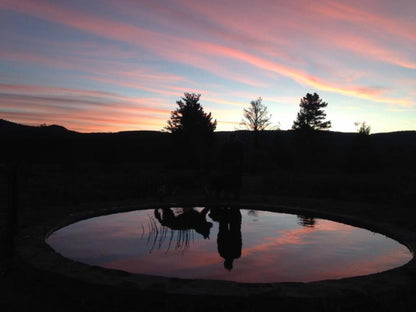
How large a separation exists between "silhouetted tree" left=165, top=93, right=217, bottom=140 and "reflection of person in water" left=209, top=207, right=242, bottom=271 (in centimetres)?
2091

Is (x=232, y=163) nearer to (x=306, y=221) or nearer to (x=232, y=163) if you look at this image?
(x=232, y=163)

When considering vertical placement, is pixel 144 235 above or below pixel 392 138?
below

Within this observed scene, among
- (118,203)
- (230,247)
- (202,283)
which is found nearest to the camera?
(202,283)

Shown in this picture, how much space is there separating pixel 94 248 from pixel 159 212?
286cm

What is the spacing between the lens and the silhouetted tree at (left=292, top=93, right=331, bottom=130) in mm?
45750

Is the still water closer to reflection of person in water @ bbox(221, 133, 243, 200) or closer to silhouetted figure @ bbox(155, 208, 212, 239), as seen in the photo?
silhouetted figure @ bbox(155, 208, 212, 239)

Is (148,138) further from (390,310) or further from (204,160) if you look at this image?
(390,310)

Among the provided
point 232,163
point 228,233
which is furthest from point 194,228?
point 232,163

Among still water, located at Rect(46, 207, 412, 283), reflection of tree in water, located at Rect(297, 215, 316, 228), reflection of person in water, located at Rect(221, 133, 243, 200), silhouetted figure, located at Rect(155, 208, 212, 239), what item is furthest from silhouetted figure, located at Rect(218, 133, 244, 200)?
reflection of tree in water, located at Rect(297, 215, 316, 228)

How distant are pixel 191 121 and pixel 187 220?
23.0 meters

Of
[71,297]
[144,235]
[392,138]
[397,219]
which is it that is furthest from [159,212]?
[392,138]

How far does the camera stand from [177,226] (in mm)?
6641

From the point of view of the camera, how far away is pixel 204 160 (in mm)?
25578

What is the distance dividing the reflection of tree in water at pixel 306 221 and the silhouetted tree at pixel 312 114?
1563 inches
